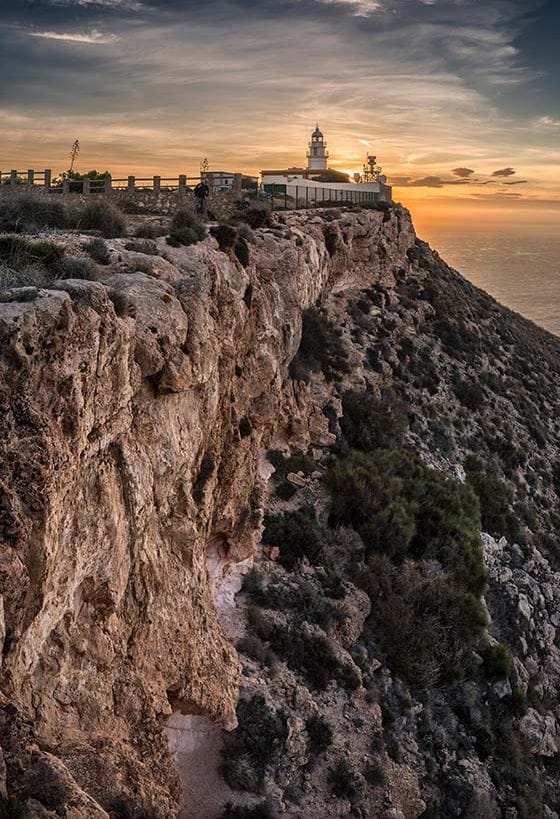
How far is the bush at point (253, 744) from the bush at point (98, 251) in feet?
26.6

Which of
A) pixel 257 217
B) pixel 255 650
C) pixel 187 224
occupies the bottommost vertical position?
pixel 255 650

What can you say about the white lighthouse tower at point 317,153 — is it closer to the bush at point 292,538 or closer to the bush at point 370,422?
the bush at point 370,422

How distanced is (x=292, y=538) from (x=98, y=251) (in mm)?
8701

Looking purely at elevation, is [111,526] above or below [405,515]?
above

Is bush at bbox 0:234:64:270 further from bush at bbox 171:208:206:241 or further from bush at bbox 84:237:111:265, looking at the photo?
bush at bbox 171:208:206:241

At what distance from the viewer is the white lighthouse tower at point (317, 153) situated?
6031 centimetres

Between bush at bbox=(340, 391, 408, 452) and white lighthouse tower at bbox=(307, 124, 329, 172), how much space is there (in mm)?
39094

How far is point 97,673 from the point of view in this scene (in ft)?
26.3

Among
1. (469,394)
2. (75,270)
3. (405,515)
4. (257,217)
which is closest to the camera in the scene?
(75,270)

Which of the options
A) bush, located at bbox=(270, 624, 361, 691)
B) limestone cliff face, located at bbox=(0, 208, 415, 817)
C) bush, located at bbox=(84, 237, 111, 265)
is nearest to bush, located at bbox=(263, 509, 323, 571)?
bush, located at bbox=(270, 624, 361, 691)

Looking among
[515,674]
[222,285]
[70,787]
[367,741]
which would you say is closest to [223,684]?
[367,741]

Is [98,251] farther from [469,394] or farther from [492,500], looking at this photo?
[469,394]

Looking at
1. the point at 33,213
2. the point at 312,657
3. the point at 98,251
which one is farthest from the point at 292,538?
the point at 33,213

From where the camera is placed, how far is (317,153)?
61031 millimetres
